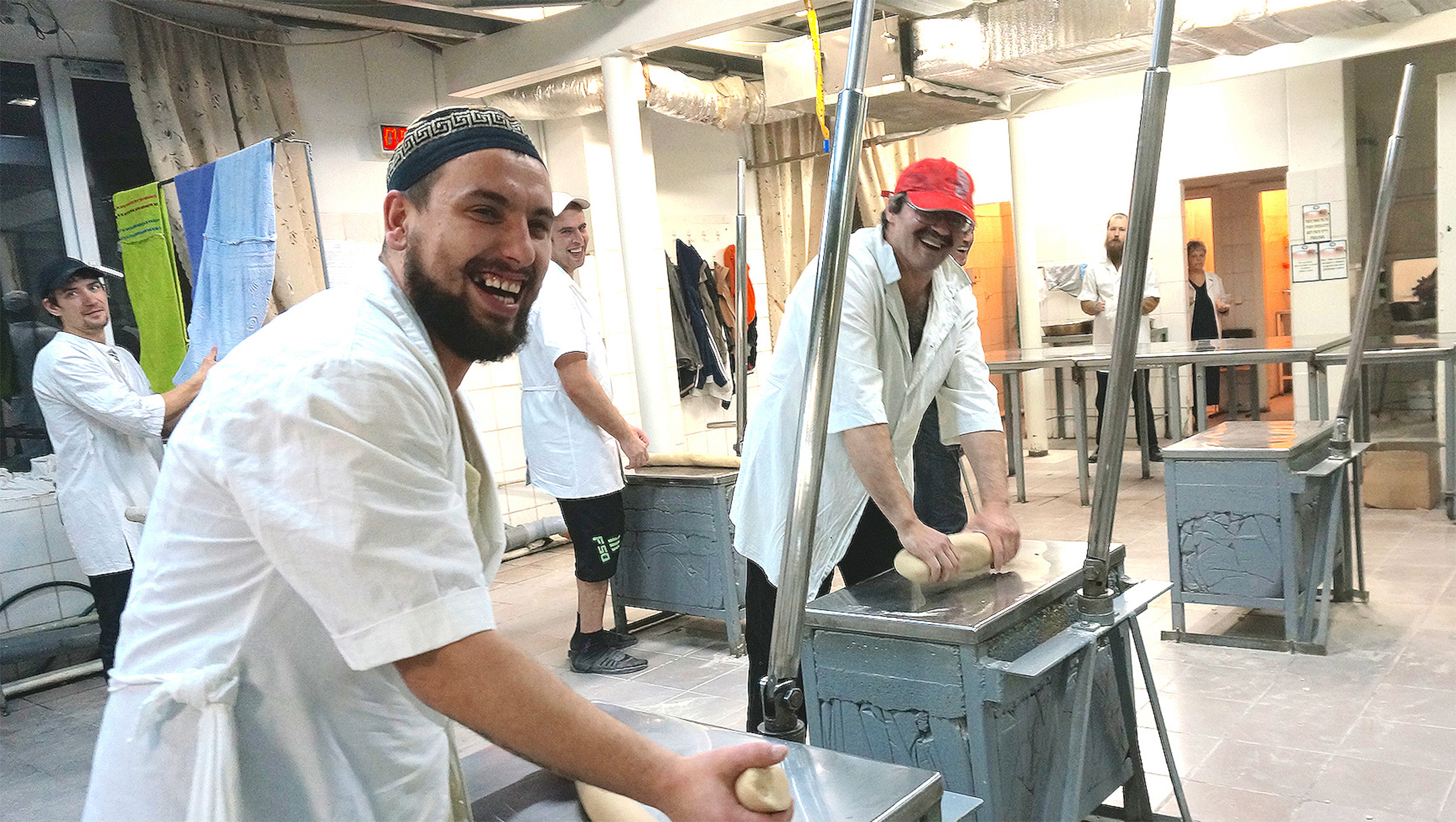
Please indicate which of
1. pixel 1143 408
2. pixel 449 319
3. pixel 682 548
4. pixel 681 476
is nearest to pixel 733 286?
pixel 1143 408

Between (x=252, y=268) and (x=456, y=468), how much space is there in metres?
2.96

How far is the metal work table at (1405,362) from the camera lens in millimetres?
4414

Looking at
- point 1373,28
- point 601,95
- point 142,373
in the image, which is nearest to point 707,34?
point 601,95

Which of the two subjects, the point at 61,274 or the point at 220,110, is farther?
the point at 220,110

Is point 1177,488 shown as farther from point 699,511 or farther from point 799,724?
point 799,724

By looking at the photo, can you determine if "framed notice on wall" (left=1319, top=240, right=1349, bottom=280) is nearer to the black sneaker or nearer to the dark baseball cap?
the black sneaker

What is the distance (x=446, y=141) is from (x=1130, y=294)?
3.11ft

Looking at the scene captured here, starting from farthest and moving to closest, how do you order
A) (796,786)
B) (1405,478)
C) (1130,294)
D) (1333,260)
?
(1333,260) → (1405,478) → (1130,294) → (796,786)

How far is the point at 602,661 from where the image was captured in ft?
12.4

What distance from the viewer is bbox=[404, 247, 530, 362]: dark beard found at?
1.05 meters

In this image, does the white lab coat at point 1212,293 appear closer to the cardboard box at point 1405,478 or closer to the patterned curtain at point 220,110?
the cardboard box at point 1405,478

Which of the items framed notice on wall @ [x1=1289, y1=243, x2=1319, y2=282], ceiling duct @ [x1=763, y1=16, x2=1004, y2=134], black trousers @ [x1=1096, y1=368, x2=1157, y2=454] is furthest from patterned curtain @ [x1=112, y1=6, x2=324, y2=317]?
framed notice on wall @ [x1=1289, y1=243, x2=1319, y2=282]

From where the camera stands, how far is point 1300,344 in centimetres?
501

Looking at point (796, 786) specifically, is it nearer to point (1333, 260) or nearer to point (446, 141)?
point (446, 141)
